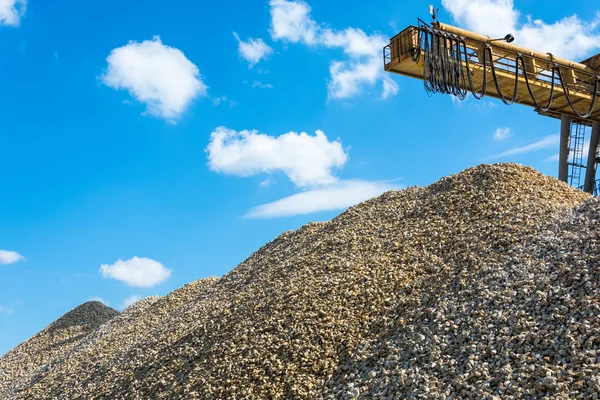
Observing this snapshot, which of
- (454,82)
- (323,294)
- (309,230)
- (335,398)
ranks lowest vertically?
(335,398)

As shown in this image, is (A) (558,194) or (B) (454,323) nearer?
(B) (454,323)

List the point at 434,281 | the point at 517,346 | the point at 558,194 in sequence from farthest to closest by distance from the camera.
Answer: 1. the point at 558,194
2. the point at 434,281
3. the point at 517,346

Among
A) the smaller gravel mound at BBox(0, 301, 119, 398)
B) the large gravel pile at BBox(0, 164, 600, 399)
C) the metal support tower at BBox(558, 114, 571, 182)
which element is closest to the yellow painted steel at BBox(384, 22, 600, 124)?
the metal support tower at BBox(558, 114, 571, 182)

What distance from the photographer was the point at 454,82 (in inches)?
512

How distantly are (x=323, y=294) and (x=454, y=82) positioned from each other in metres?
6.10

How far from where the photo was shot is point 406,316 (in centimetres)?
881

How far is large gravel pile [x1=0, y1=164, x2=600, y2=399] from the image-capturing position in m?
7.19

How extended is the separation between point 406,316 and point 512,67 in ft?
28.3

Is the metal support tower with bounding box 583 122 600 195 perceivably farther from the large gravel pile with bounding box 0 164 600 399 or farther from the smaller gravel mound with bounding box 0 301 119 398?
the smaller gravel mound with bounding box 0 301 119 398

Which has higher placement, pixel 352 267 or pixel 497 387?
pixel 352 267

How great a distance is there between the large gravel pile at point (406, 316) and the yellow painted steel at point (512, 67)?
2850mm

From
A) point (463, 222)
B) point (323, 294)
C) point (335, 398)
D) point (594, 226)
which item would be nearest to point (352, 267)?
point (323, 294)

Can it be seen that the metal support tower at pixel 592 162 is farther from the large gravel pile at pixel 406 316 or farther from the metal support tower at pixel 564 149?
the large gravel pile at pixel 406 316

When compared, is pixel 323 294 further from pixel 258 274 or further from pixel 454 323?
pixel 258 274
